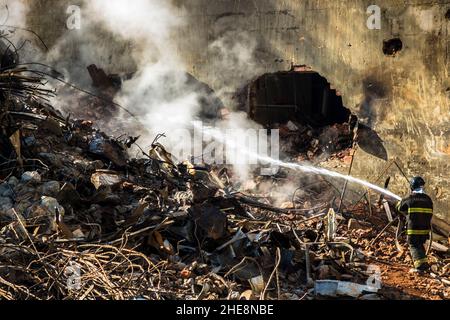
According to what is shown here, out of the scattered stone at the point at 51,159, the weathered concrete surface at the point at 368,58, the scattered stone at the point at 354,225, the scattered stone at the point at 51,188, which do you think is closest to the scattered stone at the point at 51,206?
the scattered stone at the point at 51,188

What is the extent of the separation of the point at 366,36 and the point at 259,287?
14.4 ft

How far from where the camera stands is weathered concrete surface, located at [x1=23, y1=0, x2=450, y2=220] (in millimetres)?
8414

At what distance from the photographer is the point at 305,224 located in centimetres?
812

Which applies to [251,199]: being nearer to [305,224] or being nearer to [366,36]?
[305,224]

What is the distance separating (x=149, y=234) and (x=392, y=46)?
4522mm

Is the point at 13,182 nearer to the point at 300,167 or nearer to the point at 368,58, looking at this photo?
the point at 300,167

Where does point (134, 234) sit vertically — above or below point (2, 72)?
below

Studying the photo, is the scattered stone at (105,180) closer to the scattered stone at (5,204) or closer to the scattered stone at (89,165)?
the scattered stone at (89,165)

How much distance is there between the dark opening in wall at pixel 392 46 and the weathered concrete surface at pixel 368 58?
0.06 m

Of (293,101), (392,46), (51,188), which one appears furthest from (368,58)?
(51,188)

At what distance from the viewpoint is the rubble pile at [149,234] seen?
5504 millimetres

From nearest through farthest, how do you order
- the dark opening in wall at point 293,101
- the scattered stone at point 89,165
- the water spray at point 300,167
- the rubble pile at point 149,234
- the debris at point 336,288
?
1. the rubble pile at point 149,234
2. the debris at point 336,288
3. the scattered stone at point 89,165
4. the water spray at point 300,167
5. the dark opening in wall at point 293,101

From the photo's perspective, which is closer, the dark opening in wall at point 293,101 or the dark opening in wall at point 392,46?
the dark opening in wall at point 392,46
